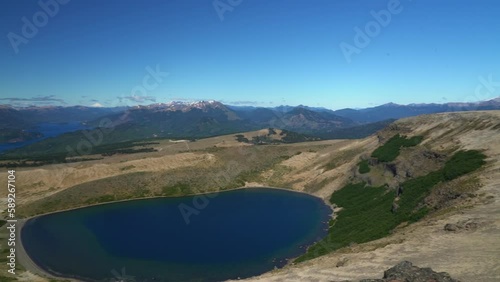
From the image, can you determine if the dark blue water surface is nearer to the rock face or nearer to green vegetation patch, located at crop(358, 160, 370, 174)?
green vegetation patch, located at crop(358, 160, 370, 174)

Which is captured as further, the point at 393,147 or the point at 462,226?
the point at 393,147

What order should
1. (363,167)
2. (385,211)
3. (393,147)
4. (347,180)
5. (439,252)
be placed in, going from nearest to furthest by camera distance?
(439,252) < (385,211) < (363,167) < (393,147) < (347,180)

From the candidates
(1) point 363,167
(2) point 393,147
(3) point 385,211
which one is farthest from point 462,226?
(2) point 393,147

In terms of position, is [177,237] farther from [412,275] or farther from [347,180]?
→ [412,275]

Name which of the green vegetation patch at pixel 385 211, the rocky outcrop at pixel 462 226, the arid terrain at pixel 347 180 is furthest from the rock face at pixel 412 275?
the green vegetation patch at pixel 385 211

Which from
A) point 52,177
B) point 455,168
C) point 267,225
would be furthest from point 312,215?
point 52,177

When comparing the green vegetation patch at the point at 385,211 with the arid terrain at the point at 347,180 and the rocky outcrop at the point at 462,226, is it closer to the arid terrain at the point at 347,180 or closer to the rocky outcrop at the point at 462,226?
the arid terrain at the point at 347,180

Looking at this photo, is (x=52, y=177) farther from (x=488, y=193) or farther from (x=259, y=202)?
(x=488, y=193)
